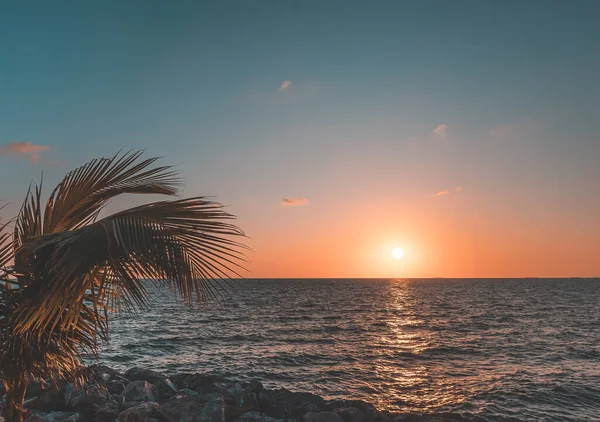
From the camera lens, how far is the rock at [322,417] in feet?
36.6

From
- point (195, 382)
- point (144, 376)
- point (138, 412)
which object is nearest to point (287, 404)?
point (195, 382)

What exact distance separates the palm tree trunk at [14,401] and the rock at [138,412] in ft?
18.5

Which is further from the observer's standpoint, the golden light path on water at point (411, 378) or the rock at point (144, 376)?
the golden light path on water at point (411, 378)

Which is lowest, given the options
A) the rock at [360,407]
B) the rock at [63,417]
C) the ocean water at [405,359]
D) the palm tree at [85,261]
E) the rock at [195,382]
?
the ocean water at [405,359]

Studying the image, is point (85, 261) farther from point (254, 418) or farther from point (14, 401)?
point (254, 418)

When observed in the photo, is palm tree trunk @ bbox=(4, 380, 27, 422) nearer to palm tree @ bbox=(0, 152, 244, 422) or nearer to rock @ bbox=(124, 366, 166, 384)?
palm tree @ bbox=(0, 152, 244, 422)

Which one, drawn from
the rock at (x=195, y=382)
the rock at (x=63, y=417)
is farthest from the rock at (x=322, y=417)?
the rock at (x=63, y=417)

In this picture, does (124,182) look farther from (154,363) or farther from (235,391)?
(154,363)

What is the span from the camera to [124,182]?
542 cm

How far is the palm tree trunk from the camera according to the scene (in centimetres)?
505

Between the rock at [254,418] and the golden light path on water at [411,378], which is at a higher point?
the rock at [254,418]

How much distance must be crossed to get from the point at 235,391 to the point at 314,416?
150 inches

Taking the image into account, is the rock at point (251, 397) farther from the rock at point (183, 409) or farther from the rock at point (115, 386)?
the rock at point (115, 386)

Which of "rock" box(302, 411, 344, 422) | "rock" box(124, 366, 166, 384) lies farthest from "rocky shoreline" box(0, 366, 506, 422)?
"rock" box(124, 366, 166, 384)
